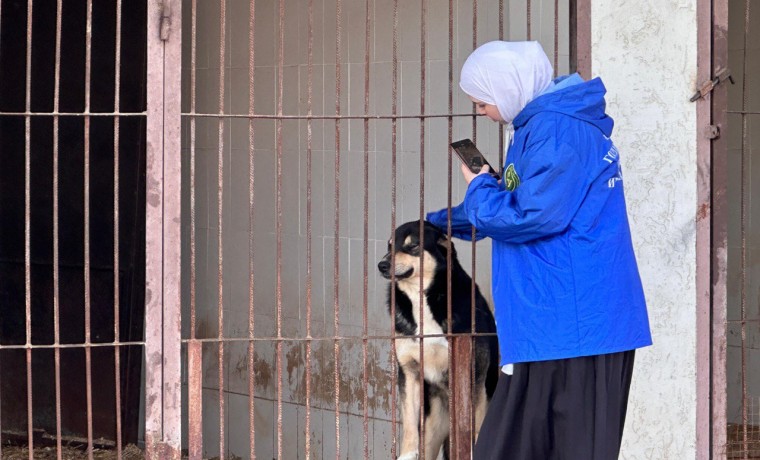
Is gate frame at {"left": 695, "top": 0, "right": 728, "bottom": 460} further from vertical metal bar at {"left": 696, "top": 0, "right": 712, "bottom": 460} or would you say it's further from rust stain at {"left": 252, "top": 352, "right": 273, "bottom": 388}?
rust stain at {"left": 252, "top": 352, "right": 273, "bottom": 388}

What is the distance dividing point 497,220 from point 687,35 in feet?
5.16

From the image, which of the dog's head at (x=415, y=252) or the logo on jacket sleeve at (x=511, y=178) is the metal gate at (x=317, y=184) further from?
the logo on jacket sleeve at (x=511, y=178)

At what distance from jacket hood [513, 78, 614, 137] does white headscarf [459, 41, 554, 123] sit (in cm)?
5

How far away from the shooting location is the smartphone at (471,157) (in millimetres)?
3714

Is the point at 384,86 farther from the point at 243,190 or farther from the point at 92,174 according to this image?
the point at 92,174

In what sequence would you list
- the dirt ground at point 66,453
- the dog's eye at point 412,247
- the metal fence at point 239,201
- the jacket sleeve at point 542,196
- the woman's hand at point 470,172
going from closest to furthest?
1. the jacket sleeve at point 542,196
2. the woman's hand at point 470,172
3. the dog's eye at point 412,247
4. the metal fence at point 239,201
5. the dirt ground at point 66,453

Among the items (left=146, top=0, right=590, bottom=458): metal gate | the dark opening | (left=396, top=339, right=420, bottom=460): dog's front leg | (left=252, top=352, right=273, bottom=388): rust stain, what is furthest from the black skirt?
the dark opening

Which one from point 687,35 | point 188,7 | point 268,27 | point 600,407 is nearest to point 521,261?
point 600,407

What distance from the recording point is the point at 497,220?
3309mm

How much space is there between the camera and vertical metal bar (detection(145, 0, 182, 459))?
408cm

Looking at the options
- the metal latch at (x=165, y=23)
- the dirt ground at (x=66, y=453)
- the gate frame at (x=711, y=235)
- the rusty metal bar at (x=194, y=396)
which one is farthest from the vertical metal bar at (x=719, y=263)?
the dirt ground at (x=66, y=453)

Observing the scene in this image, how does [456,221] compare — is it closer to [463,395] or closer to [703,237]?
[463,395]

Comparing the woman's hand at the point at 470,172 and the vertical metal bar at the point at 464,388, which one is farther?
the vertical metal bar at the point at 464,388

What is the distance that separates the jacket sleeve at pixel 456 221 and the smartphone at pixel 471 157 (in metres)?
0.53
